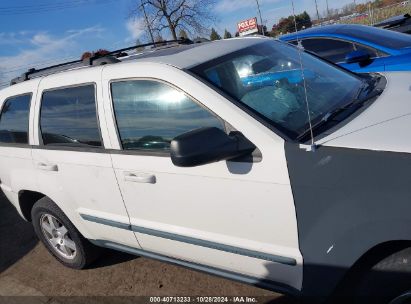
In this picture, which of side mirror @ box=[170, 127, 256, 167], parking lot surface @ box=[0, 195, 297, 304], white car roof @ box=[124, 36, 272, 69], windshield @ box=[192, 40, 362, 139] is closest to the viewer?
side mirror @ box=[170, 127, 256, 167]

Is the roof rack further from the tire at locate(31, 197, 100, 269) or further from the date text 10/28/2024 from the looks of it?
the date text 10/28/2024

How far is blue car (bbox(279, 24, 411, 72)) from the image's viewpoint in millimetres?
5109

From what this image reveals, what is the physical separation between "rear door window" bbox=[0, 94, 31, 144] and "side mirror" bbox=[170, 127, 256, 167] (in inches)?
85.1

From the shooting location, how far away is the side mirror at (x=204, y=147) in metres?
2.11

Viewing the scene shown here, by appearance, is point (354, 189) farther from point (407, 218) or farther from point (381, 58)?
point (381, 58)

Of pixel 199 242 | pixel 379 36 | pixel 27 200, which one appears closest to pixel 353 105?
pixel 199 242

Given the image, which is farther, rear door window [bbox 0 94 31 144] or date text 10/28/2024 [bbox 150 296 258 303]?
rear door window [bbox 0 94 31 144]

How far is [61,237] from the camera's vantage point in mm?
4008

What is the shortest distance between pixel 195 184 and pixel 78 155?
1135 mm

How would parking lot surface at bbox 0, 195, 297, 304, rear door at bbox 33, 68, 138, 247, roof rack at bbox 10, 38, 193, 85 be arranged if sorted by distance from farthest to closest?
roof rack at bbox 10, 38, 193, 85, parking lot surface at bbox 0, 195, 297, 304, rear door at bbox 33, 68, 138, 247

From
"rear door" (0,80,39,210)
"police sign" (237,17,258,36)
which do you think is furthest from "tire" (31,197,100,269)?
"police sign" (237,17,258,36)

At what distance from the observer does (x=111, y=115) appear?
2920mm

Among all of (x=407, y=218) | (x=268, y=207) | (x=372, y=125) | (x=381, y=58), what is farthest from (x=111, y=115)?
(x=381, y=58)

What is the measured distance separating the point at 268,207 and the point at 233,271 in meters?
0.60
